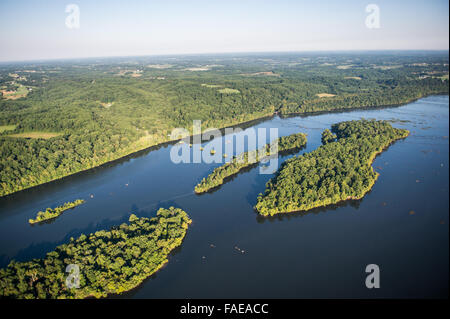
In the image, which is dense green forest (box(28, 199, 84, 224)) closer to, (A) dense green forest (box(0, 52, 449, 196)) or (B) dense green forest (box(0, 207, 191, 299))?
(B) dense green forest (box(0, 207, 191, 299))

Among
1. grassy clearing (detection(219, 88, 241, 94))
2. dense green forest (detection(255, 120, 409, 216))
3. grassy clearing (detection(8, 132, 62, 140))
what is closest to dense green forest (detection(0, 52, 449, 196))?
grassy clearing (detection(219, 88, 241, 94))

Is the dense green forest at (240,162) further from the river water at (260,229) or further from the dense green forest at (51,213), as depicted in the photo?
the dense green forest at (51,213)

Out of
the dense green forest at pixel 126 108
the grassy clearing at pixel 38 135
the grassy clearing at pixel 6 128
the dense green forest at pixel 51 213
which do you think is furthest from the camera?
the grassy clearing at pixel 6 128

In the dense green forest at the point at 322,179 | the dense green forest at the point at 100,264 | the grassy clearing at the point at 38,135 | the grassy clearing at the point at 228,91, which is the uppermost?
the grassy clearing at the point at 228,91

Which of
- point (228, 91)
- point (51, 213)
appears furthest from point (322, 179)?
point (228, 91)

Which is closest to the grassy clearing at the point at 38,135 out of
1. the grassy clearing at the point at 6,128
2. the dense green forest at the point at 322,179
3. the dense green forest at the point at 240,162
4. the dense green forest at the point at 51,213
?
the grassy clearing at the point at 6,128
